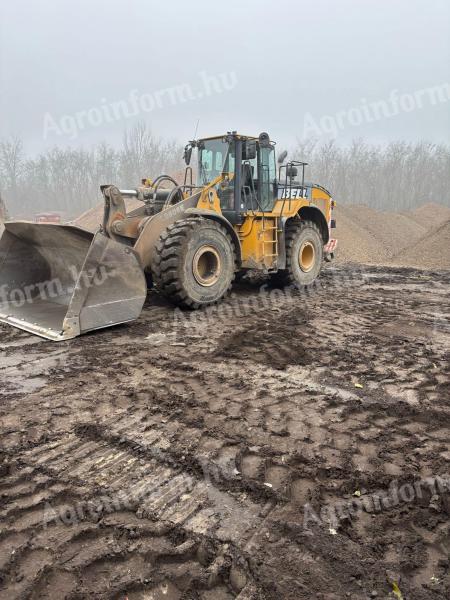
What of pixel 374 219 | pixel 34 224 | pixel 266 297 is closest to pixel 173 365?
pixel 34 224

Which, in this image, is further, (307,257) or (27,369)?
(307,257)

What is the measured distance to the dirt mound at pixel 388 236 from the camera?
1460 cm

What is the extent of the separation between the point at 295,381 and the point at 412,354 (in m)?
1.60

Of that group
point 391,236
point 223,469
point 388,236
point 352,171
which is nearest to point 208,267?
point 223,469

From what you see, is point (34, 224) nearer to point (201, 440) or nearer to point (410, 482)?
point (201, 440)

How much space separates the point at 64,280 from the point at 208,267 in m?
2.09

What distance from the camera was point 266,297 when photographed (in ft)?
25.8

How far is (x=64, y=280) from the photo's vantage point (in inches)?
252

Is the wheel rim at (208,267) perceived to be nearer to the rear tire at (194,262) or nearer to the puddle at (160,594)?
the rear tire at (194,262)

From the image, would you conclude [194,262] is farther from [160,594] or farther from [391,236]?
[391,236]

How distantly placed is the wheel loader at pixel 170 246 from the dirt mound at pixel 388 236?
7209mm

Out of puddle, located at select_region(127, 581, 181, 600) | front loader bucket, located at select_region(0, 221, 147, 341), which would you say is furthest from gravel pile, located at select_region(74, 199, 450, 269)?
puddle, located at select_region(127, 581, 181, 600)

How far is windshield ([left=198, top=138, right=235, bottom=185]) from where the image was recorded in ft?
24.0

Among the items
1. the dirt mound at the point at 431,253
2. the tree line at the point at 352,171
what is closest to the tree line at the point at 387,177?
the tree line at the point at 352,171
